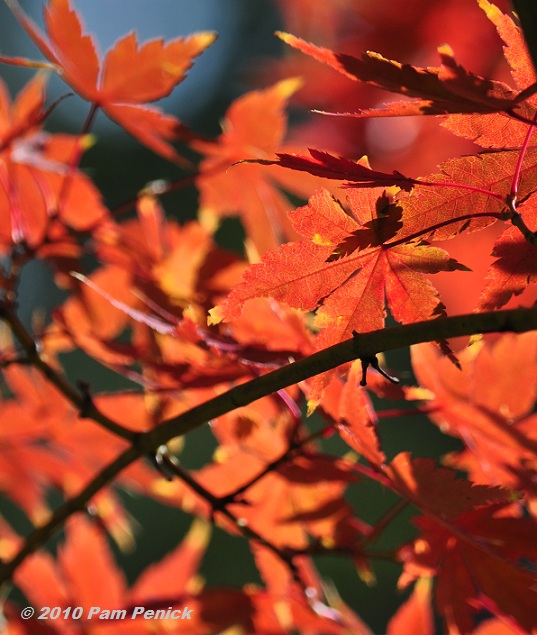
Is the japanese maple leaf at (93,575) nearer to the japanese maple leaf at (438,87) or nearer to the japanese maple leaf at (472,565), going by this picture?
the japanese maple leaf at (472,565)

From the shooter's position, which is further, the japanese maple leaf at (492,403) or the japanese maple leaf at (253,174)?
the japanese maple leaf at (253,174)

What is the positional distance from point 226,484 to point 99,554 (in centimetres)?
18

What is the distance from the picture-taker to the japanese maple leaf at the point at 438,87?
0.81 ft

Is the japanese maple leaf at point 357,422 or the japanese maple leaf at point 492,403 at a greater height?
the japanese maple leaf at point 357,422

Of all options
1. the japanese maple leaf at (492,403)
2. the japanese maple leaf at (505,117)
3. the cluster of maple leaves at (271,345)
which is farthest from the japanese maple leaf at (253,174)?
the japanese maple leaf at (505,117)

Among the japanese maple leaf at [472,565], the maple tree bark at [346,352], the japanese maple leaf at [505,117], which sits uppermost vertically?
the japanese maple leaf at [505,117]

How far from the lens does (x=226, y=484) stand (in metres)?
0.56

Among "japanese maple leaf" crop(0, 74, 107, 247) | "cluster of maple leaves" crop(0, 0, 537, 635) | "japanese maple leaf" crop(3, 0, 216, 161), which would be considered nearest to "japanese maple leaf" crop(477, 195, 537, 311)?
"cluster of maple leaves" crop(0, 0, 537, 635)

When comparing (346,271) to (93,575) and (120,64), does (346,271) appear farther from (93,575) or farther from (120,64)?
(93,575)

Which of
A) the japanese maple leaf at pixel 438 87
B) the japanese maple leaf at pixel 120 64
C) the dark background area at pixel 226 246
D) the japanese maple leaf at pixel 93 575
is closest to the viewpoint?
the japanese maple leaf at pixel 438 87

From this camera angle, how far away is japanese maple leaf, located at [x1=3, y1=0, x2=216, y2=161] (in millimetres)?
478

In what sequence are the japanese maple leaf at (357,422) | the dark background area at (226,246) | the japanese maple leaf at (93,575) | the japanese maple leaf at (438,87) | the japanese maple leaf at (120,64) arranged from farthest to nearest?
1. the dark background area at (226,246)
2. the japanese maple leaf at (93,575)
3. the japanese maple leaf at (120,64)
4. the japanese maple leaf at (357,422)
5. the japanese maple leaf at (438,87)

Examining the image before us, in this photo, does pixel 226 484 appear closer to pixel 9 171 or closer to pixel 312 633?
pixel 312 633

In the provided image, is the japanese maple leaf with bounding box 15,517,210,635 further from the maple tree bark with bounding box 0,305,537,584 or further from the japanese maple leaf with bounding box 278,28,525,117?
the japanese maple leaf with bounding box 278,28,525,117
